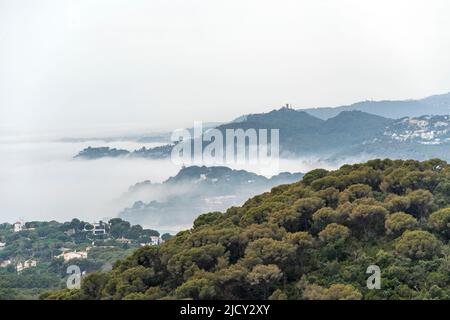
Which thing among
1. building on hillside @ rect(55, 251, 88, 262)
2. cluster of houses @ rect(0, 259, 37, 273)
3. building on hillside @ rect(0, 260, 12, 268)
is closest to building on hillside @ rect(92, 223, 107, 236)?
building on hillside @ rect(55, 251, 88, 262)

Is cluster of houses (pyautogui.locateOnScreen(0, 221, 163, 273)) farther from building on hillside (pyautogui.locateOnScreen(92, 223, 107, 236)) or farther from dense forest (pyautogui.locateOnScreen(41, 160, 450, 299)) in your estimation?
dense forest (pyautogui.locateOnScreen(41, 160, 450, 299))

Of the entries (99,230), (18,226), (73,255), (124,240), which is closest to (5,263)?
(73,255)

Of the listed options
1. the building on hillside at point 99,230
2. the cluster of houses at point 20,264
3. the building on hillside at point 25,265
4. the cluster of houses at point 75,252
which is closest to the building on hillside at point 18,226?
the cluster of houses at point 75,252

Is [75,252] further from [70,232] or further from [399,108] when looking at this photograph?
[399,108]

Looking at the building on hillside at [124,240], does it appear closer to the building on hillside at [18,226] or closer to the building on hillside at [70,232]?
the building on hillside at [70,232]

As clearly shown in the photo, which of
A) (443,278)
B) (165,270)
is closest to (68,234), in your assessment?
(165,270)
